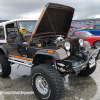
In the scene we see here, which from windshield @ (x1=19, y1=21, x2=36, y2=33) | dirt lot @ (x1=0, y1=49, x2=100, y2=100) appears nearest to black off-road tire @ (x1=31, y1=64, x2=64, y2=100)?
dirt lot @ (x1=0, y1=49, x2=100, y2=100)

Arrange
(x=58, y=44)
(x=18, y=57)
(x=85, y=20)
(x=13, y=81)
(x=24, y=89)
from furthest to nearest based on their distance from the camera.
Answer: (x=85, y=20)
(x=13, y=81)
(x=18, y=57)
(x=24, y=89)
(x=58, y=44)

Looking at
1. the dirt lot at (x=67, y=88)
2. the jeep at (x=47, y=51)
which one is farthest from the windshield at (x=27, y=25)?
the dirt lot at (x=67, y=88)

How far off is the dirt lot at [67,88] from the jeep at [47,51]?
1.05 ft

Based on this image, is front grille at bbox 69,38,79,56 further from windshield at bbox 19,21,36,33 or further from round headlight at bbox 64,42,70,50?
windshield at bbox 19,21,36,33

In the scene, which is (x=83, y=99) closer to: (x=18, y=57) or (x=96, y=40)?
(x=18, y=57)

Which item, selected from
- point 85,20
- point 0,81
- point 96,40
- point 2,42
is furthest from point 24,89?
point 85,20

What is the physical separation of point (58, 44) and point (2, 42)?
2.51m

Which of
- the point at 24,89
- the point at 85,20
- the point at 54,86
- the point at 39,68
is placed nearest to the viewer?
the point at 54,86

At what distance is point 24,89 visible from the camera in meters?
3.74

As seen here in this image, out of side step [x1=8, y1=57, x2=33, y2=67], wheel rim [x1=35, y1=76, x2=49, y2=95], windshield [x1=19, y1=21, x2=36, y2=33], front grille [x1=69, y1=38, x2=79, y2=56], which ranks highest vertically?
windshield [x1=19, y1=21, x2=36, y2=33]

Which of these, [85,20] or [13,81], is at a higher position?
[85,20]

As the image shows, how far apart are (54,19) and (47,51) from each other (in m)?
1.39

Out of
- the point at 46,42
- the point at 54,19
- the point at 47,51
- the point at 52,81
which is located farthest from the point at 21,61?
the point at 54,19

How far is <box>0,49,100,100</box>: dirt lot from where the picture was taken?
10.7ft
